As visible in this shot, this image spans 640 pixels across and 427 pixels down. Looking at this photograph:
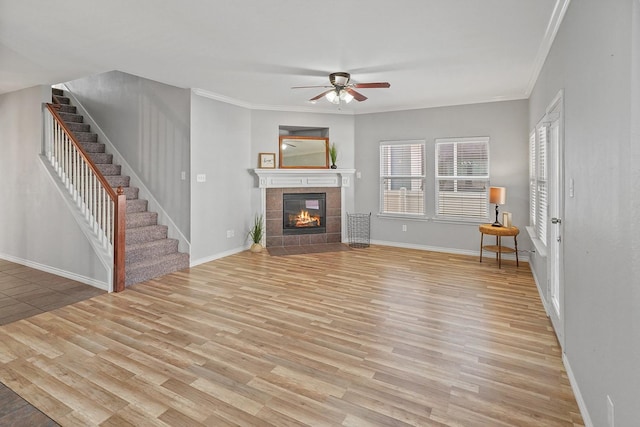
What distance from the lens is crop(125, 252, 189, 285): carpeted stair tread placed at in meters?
4.38

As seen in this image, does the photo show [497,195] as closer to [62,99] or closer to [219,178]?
[219,178]

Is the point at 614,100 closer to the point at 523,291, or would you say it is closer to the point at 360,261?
the point at 523,291

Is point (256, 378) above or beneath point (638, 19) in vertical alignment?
beneath

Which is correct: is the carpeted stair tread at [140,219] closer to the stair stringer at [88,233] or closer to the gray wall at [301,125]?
the stair stringer at [88,233]

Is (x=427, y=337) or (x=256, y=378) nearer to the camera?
(x=256, y=378)

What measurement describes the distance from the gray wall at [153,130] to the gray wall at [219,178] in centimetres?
17

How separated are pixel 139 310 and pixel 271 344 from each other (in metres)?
1.63

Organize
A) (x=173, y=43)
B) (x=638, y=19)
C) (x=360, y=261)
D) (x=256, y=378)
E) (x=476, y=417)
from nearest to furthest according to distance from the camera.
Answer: (x=638, y=19) → (x=476, y=417) → (x=256, y=378) → (x=173, y=43) → (x=360, y=261)

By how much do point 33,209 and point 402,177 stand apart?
5.98 metres

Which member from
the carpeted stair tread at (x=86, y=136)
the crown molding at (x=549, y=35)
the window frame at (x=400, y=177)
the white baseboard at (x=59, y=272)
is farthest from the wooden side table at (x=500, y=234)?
the carpeted stair tread at (x=86, y=136)

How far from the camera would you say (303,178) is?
6688 mm

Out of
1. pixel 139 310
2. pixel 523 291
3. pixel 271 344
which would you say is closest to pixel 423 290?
pixel 523 291

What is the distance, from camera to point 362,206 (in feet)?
23.2

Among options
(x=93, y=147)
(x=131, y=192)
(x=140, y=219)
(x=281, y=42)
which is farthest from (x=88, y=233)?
(x=281, y=42)
